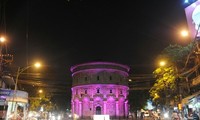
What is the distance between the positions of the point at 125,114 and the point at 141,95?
7814 millimetres

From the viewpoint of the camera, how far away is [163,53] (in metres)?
35.9

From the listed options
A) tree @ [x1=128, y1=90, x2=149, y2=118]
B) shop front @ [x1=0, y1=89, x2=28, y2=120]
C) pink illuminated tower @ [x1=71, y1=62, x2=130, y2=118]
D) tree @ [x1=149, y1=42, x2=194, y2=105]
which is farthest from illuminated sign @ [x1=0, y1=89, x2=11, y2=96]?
tree @ [x1=128, y1=90, x2=149, y2=118]

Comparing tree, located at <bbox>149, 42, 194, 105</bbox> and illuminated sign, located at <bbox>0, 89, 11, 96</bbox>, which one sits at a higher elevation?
A: tree, located at <bbox>149, 42, 194, 105</bbox>

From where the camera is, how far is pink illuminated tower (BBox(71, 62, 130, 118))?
75.3 m

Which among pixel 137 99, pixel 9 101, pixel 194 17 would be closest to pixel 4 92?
pixel 9 101

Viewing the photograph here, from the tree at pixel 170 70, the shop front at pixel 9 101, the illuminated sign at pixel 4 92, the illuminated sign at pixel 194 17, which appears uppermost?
the illuminated sign at pixel 194 17

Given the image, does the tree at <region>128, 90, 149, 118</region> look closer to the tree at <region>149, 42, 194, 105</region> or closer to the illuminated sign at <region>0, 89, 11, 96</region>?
the tree at <region>149, 42, 194, 105</region>

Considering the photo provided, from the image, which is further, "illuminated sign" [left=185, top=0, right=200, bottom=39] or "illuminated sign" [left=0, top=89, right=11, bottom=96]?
"illuminated sign" [left=0, top=89, right=11, bottom=96]

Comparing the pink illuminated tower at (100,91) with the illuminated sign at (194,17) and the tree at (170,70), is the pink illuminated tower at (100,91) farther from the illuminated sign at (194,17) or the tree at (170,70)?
the illuminated sign at (194,17)

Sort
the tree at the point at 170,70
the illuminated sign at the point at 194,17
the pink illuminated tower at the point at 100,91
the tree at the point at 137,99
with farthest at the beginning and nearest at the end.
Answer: the pink illuminated tower at the point at 100,91 < the tree at the point at 137,99 < the tree at the point at 170,70 < the illuminated sign at the point at 194,17

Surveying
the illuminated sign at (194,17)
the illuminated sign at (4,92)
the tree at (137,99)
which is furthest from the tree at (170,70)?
the tree at (137,99)

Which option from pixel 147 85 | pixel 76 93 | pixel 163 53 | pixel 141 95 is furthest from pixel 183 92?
pixel 76 93

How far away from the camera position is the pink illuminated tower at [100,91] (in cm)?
7531

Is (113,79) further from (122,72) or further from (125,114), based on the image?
(125,114)
